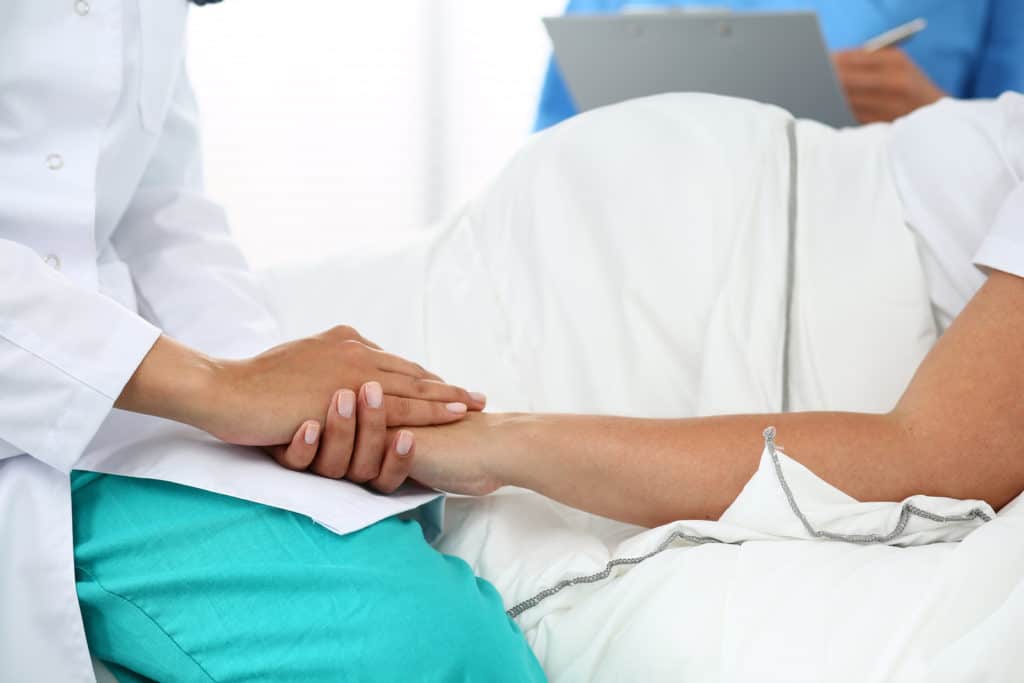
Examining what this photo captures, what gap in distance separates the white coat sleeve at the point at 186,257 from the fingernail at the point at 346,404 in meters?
0.22

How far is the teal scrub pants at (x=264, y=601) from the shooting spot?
2.71 ft

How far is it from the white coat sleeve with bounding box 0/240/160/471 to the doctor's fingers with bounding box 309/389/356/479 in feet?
0.54

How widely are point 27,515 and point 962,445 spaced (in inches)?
30.2

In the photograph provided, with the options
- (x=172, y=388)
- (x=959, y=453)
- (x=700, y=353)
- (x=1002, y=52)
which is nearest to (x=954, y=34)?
(x=1002, y=52)

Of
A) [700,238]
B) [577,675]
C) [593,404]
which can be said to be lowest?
[577,675]

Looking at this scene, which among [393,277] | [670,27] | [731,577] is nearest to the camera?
[731,577]

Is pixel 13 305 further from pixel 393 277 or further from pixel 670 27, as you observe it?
pixel 670 27

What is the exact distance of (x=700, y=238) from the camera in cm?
115

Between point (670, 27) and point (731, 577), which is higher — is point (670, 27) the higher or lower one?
the higher one

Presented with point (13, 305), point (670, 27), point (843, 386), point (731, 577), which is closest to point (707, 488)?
point (731, 577)

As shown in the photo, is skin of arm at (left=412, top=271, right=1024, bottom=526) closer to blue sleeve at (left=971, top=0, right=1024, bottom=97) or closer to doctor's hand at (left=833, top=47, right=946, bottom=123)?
doctor's hand at (left=833, top=47, right=946, bottom=123)

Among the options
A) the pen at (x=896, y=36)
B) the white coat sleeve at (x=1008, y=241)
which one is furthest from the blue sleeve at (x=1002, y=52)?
the white coat sleeve at (x=1008, y=241)

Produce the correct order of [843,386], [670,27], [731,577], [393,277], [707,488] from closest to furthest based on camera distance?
[731,577]
[707,488]
[843,386]
[393,277]
[670,27]

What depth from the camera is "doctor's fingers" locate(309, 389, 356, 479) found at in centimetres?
94
